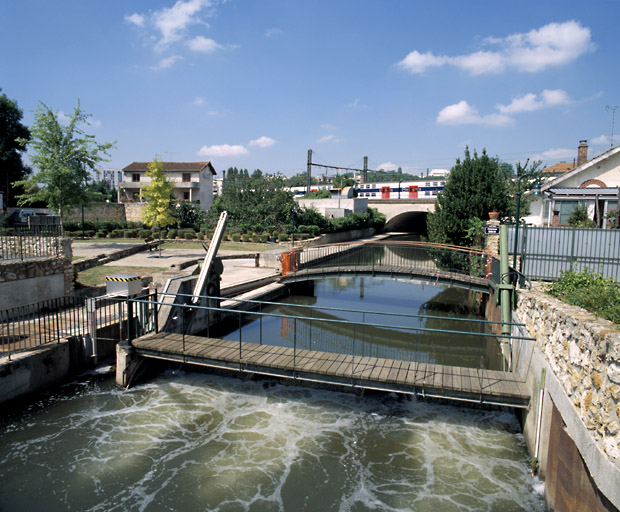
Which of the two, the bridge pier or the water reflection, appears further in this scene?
the water reflection

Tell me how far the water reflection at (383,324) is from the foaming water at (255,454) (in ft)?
4.99

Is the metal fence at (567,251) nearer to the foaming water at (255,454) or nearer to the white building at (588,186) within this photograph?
the foaming water at (255,454)

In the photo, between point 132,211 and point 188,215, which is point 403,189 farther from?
point 132,211

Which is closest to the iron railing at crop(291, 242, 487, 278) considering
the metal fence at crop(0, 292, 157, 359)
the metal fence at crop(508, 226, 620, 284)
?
Result: the metal fence at crop(508, 226, 620, 284)

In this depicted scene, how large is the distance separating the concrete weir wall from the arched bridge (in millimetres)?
43733

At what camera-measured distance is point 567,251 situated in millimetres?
11859

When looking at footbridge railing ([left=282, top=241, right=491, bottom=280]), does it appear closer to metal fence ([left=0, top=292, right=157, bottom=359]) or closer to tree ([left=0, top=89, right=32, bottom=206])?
metal fence ([left=0, top=292, right=157, bottom=359])

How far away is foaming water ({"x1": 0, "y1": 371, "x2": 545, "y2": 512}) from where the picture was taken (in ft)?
22.0

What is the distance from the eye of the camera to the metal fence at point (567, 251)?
455 inches

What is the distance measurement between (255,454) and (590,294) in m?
6.28

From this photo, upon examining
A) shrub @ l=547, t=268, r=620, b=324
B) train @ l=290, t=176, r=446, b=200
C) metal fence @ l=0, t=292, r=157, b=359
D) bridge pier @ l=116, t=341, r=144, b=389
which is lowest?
A: bridge pier @ l=116, t=341, r=144, b=389

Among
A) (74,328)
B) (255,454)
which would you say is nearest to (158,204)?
(74,328)

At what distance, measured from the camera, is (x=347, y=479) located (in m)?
7.15

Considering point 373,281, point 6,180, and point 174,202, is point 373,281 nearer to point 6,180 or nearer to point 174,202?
point 174,202
